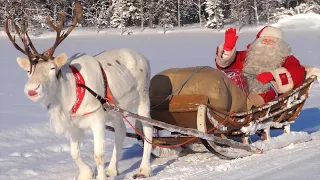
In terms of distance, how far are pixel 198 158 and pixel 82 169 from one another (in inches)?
68.9

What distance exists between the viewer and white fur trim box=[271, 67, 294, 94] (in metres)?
7.66

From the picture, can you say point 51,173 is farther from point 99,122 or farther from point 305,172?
point 305,172

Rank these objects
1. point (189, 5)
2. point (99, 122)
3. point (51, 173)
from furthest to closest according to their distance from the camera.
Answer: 1. point (189, 5)
2. point (51, 173)
3. point (99, 122)

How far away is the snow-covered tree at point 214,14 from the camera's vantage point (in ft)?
166

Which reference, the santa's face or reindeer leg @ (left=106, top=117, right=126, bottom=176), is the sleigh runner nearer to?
reindeer leg @ (left=106, top=117, right=126, bottom=176)

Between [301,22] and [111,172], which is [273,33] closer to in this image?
[111,172]

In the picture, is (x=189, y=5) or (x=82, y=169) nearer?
(x=82, y=169)

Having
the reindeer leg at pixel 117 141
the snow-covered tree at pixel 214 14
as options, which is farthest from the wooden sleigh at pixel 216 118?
the snow-covered tree at pixel 214 14

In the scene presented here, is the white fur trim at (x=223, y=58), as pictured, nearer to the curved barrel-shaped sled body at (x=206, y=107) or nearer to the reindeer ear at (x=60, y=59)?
the curved barrel-shaped sled body at (x=206, y=107)

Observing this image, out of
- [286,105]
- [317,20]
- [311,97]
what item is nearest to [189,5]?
[317,20]

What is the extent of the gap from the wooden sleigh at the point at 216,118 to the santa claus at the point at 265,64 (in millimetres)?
178

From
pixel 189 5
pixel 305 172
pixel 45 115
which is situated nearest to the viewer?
pixel 305 172

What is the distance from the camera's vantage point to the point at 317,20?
167 ft

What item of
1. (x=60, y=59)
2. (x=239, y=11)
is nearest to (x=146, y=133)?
(x=60, y=59)
